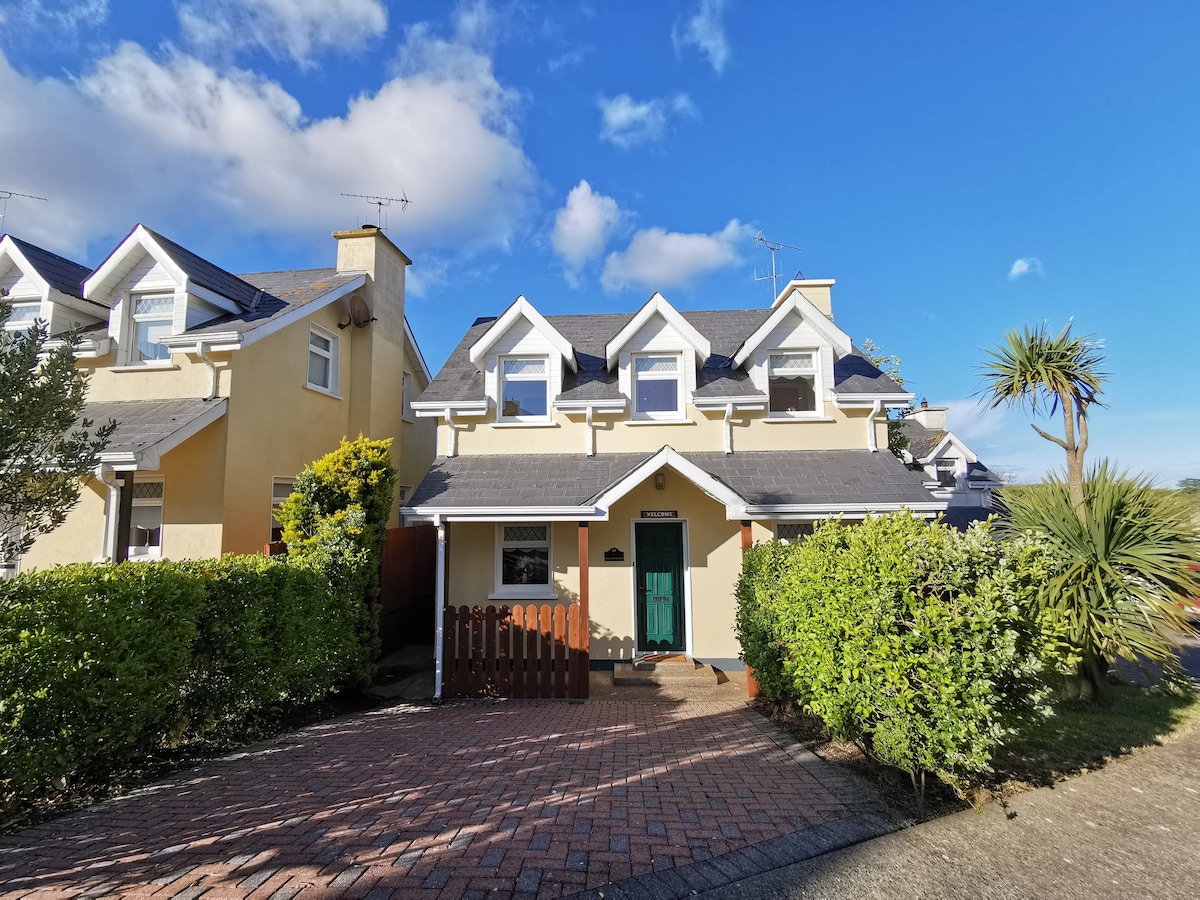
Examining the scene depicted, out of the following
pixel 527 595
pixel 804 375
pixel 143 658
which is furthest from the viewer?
pixel 804 375

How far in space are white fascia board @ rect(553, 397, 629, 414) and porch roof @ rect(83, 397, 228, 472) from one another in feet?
22.2

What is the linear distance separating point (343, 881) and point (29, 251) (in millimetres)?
15767

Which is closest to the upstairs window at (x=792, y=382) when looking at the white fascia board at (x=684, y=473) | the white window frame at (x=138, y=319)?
the white fascia board at (x=684, y=473)

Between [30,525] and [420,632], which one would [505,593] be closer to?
[420,632]

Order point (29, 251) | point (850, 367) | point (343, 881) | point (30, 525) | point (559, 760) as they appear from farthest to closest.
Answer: point (850, 367), point (29, 251), point (559, 760), point (30, 525), point (343, 881)

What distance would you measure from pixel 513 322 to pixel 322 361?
548cm

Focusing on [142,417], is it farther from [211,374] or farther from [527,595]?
[527,595]

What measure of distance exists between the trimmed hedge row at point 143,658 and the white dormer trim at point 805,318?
381 inches

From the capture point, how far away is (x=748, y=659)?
870 cm

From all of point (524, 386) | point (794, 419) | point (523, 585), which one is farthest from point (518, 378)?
point (794, 419)

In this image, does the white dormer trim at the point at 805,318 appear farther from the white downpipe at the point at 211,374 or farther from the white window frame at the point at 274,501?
the white downpipe at the point at 211,374

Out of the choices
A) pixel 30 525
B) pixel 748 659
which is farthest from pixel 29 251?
pixel 748 659

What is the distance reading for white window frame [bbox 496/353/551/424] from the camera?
39.1ft

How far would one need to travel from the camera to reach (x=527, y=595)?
36.3ft
